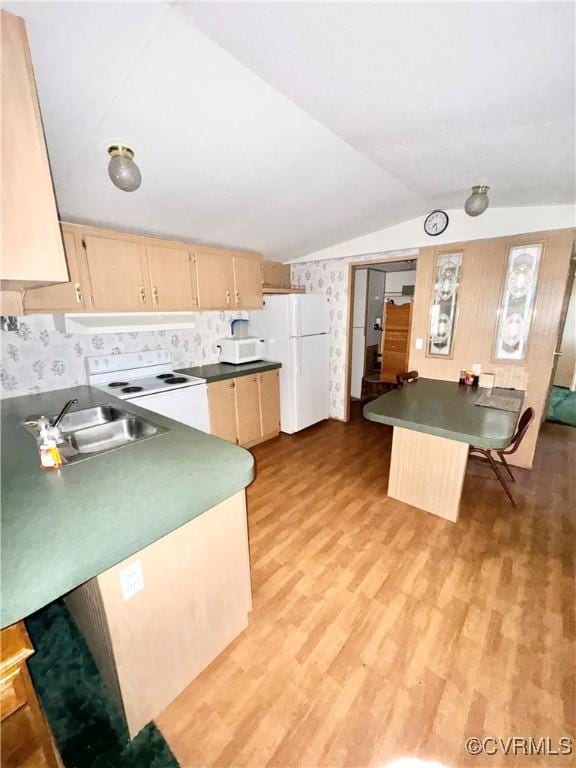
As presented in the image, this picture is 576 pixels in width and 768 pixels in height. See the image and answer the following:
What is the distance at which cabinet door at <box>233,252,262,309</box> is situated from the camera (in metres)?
3.31

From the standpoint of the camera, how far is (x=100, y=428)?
6.19ft

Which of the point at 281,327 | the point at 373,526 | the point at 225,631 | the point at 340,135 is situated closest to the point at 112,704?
the point at 225,631

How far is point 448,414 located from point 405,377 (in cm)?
96

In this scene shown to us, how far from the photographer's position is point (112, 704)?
124 centimetres

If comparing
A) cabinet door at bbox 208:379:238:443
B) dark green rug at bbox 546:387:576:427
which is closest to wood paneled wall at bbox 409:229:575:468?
dark green rug at bbox 546:387:576:427

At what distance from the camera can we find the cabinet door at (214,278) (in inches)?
118

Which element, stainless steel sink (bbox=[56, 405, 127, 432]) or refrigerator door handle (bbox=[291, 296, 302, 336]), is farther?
refrigerator door handle (bbox=[291, 296, 302, 336])

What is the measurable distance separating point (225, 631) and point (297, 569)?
58 cm

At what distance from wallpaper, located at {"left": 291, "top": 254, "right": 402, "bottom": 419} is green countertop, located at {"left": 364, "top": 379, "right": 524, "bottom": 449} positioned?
1338mm

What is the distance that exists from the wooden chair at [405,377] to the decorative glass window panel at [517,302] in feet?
2.50

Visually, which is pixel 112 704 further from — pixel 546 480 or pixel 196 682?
pixel 546 480

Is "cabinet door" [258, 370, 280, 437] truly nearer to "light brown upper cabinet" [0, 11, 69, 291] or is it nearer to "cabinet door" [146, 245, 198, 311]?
"cabinet door" [146, 245, 198, 311]

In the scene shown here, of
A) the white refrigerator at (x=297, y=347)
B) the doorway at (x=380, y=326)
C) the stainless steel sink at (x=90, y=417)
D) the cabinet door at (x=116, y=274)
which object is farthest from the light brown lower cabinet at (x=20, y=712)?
the doorway at (x=380, y=326)
